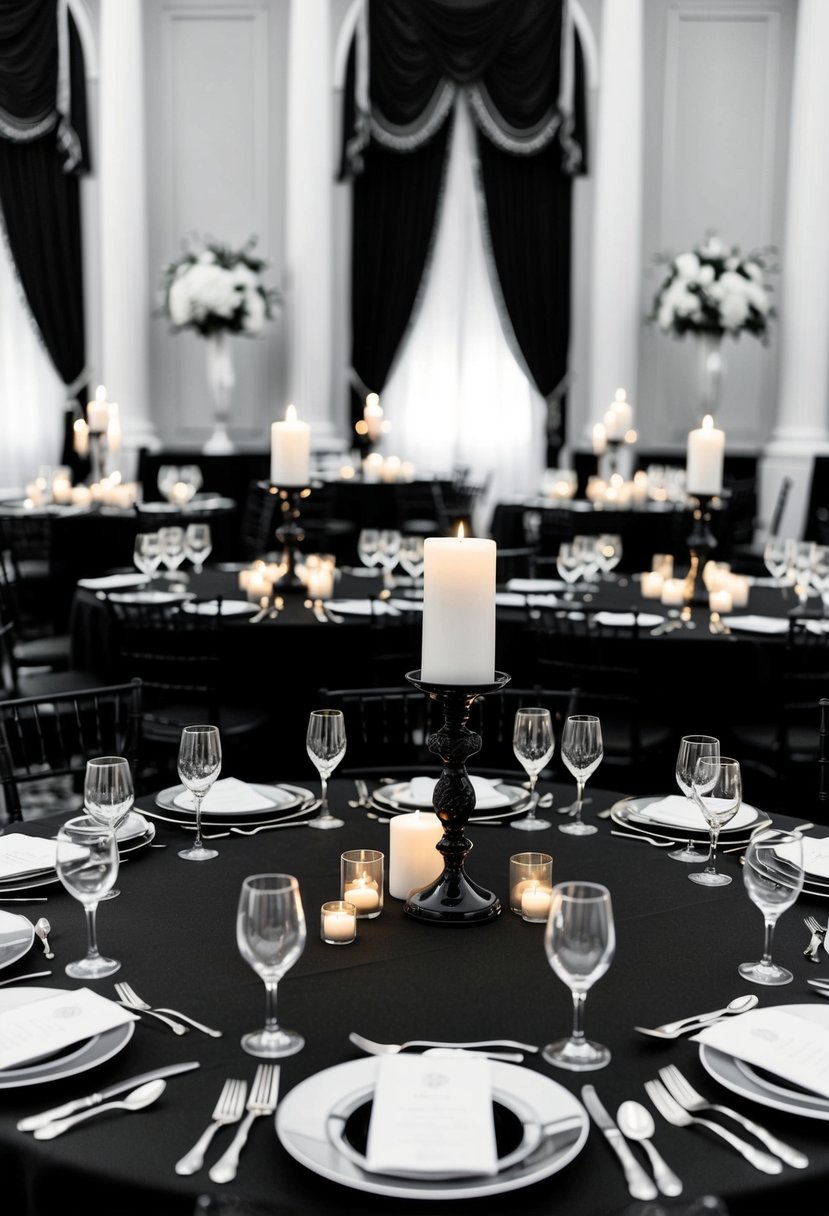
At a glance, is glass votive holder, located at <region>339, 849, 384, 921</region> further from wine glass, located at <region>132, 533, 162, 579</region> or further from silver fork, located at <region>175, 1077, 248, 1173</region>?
wine glass, located at <region>132, 533, 162, 579</region>

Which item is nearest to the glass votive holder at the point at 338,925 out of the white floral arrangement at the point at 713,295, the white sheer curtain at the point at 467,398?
the white floral arrangement at the point at 713,295

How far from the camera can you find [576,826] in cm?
245

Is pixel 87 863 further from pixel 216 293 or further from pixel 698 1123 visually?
pixel 216 293

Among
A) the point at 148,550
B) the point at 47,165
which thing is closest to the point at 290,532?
the point at 148,550

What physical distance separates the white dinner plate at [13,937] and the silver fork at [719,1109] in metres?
0.85

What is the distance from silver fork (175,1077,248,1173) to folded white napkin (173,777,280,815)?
99cm

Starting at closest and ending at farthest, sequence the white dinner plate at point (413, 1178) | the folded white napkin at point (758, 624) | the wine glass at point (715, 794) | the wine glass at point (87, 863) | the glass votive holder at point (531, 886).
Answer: the white dinner plate at point (413, 1178) < the wine glass at point (87, 863) < the glass votive holder at point (531, 886) < the wine glass at point (715, 794) < the folded white napkin at point (758, 624)

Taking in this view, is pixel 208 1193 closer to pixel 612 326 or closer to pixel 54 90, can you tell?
pixel 612 326

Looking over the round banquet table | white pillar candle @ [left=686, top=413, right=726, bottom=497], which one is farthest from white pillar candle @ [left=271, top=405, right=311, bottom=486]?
the round banquet table

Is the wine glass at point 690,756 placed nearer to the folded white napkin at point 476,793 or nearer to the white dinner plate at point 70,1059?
the folded white napkin at point 476,793

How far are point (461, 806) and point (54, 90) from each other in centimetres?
974

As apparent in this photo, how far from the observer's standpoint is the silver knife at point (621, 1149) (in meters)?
1.30

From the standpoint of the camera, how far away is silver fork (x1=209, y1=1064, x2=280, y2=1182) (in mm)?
1311

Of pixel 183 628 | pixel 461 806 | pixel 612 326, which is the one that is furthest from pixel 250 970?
pixel 612 326
